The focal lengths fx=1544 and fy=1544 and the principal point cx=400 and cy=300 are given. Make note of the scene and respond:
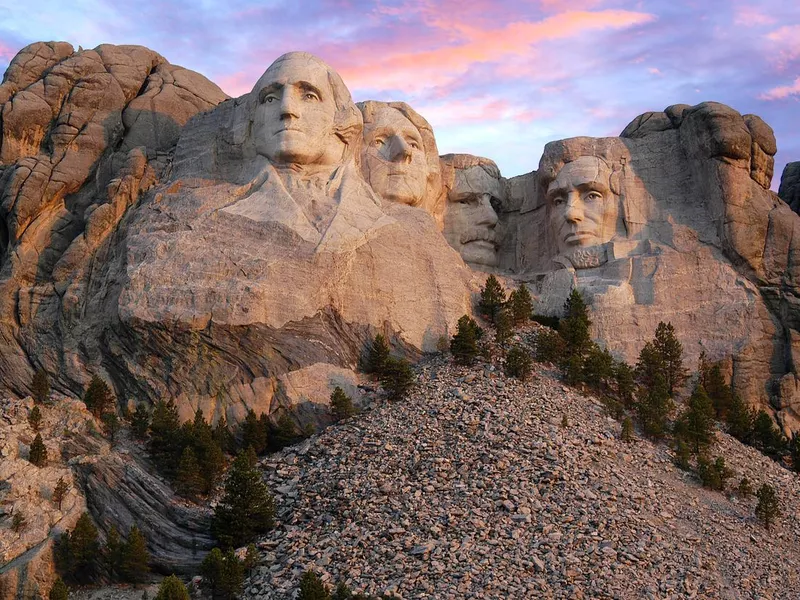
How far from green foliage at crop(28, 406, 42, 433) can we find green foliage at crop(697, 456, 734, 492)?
1626 cm

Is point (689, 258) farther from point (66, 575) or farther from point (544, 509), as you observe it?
point (66, 575)

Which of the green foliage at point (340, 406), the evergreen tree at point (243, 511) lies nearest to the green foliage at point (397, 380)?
the green foliage at point (340, 406)

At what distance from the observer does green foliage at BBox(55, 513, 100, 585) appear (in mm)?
34219

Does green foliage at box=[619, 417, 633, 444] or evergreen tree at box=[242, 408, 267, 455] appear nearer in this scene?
evergreen tree at box=[242, 408, 267, 455]

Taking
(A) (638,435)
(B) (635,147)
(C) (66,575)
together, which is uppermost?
(B) (635,147)

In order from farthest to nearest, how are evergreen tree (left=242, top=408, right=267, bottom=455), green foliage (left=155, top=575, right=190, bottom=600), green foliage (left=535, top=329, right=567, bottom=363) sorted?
1. green foliage (left=535, top=329, right=567, bottom=363)
2. evergreen tree (left=242, top=408, right=267, bottom=455)
3. green foliage (left=155, top=575, right=190, bottom=600)

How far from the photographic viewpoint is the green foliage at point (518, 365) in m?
40.1

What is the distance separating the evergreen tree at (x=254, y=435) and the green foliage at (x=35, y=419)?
5.04 m

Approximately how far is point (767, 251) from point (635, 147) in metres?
5.31

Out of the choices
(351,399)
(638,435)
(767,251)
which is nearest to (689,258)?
(767,251)

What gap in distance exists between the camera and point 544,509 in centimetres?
3378

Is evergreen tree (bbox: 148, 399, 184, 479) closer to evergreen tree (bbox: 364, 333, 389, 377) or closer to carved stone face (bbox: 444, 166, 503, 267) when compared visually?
evergreen tree (bbox: 364, 333, 389, 377)

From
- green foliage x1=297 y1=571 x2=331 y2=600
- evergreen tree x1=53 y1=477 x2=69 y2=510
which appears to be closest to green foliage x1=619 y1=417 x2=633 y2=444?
green foliage x1=297 y1=571 x2=331 y2=600

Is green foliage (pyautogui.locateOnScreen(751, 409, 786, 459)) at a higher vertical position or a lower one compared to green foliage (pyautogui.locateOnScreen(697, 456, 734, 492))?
higher
